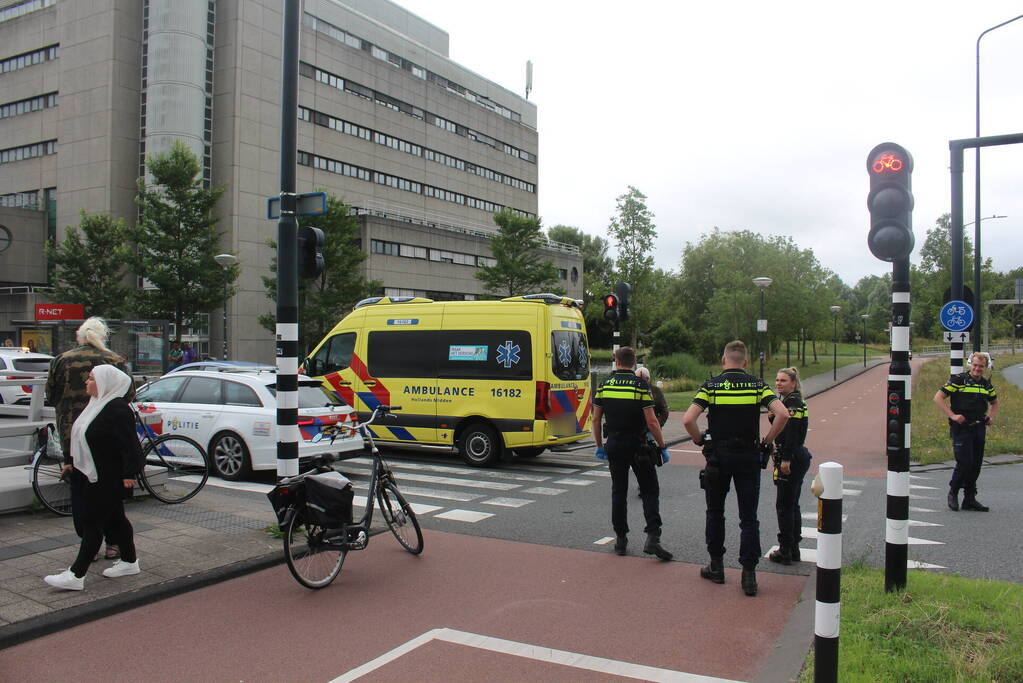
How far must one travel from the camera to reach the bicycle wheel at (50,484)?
7160 mm

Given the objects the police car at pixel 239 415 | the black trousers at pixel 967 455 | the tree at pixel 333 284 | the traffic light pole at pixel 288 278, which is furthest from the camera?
the tree at pixel 333 284

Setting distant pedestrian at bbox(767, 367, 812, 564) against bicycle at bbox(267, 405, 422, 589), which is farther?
distant pedestrian at bbox(767, 367, 812, 564)

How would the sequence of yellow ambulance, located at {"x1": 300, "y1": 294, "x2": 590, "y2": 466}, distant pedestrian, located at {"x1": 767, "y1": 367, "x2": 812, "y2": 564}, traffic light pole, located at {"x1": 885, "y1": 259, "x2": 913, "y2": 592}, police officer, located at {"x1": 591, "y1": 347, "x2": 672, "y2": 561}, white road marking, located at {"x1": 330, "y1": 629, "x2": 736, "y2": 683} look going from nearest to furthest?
white road marking, located at {"x1": 330, "y1": 629, "x2": 736, "y2": 683} → traffic light pole, located at {"x1": 885, "y1": 259, "x2": 913, "y2": 592} → distant pedestrian, located at {"x1": 767, "y1": 367, "x2": 812, "y2": 564} → police officer, located at {"x1": 591, "y1": 347, "x2": 672, "y2": 561} → yellow ambulance, located at {"x1": 300, "y1": 294, "x2": 590, "y2": 466}

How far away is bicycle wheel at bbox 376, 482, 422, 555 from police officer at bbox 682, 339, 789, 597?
2400 millimetres

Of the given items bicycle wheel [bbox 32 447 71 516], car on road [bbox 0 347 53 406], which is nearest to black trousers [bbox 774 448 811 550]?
bicycle wheel [bbox 32 447 71 516]

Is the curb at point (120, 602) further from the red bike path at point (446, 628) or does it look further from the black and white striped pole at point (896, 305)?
the black and white striped pole at point (896, 305)

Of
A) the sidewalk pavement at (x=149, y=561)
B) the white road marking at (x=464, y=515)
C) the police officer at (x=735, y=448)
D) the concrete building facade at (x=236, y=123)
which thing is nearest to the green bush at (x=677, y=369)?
the concrete building facade at (x=236, y=123)

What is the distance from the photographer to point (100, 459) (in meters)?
5.21

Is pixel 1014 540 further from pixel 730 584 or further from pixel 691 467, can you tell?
pixel 691 467

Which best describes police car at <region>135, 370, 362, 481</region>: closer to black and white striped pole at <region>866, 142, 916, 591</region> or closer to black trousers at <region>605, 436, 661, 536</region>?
black trousers at <region>605, 436, 661, 536</region>

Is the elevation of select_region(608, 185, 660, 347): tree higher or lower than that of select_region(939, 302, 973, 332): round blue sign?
higher

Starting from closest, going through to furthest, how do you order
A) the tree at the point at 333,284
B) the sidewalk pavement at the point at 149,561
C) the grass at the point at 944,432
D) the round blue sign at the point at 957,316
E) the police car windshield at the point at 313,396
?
the sidewalk pavement at the point at 149,561
the police car windshield at the point at 313,396
the round blue sign at the point at 957,316
the grass at the point at 944,432
the tree at the point at 333,284

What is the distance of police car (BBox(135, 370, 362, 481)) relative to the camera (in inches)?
394

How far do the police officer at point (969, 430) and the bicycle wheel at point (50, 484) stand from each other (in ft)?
30.2
